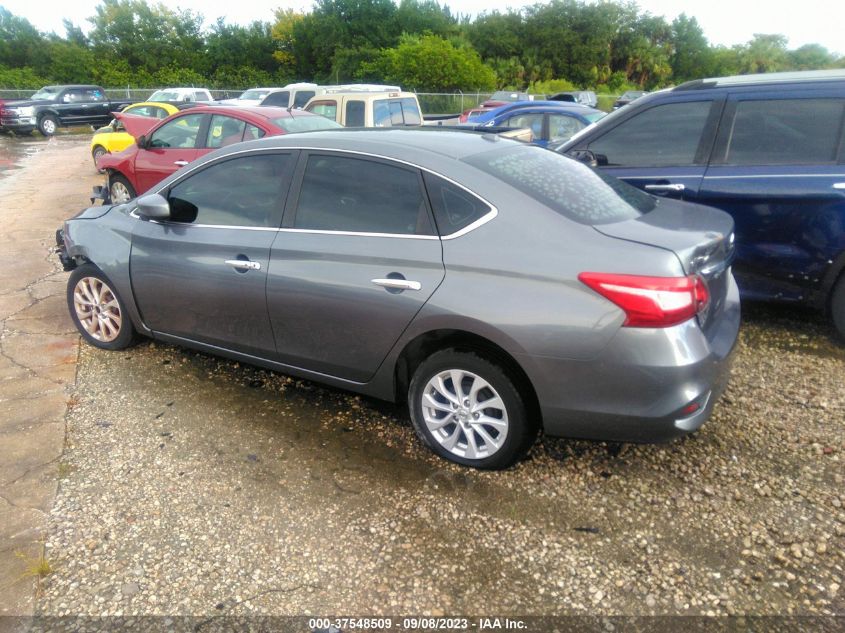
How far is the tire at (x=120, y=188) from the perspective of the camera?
9277 millimetres

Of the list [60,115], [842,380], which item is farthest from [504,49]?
[842,380]

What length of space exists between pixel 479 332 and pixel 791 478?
5.66 feet

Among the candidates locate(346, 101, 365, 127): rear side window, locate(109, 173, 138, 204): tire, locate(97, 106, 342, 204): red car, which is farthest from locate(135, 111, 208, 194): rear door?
locate(346, 101, 365, 127): rear side window

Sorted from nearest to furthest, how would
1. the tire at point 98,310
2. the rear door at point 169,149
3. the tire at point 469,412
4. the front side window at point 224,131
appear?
the tire at point 469,412, the tire at point 98,310, the front side window at point 224,131, the rear door at point 169,149

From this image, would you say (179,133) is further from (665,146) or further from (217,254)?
(665,146)

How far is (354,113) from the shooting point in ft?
39.4

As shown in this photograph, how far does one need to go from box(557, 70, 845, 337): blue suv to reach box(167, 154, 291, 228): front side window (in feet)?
9.41

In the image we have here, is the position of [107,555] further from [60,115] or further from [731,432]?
[60,115]

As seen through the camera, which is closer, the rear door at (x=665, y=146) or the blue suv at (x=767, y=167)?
A: the blue suv at (x=767, y=167)

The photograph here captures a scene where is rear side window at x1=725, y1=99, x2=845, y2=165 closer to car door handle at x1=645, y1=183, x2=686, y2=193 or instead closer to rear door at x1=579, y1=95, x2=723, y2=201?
rear door at x1=579, y1=95, x2=723, y2=201

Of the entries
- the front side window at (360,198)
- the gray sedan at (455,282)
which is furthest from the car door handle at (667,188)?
the front side window at (360,198)

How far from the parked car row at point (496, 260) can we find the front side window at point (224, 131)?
3.76 metres

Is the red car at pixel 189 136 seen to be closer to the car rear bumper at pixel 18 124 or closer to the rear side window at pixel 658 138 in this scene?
the rear side window at pixel 658 138

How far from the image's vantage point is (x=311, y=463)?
3.45 meters
